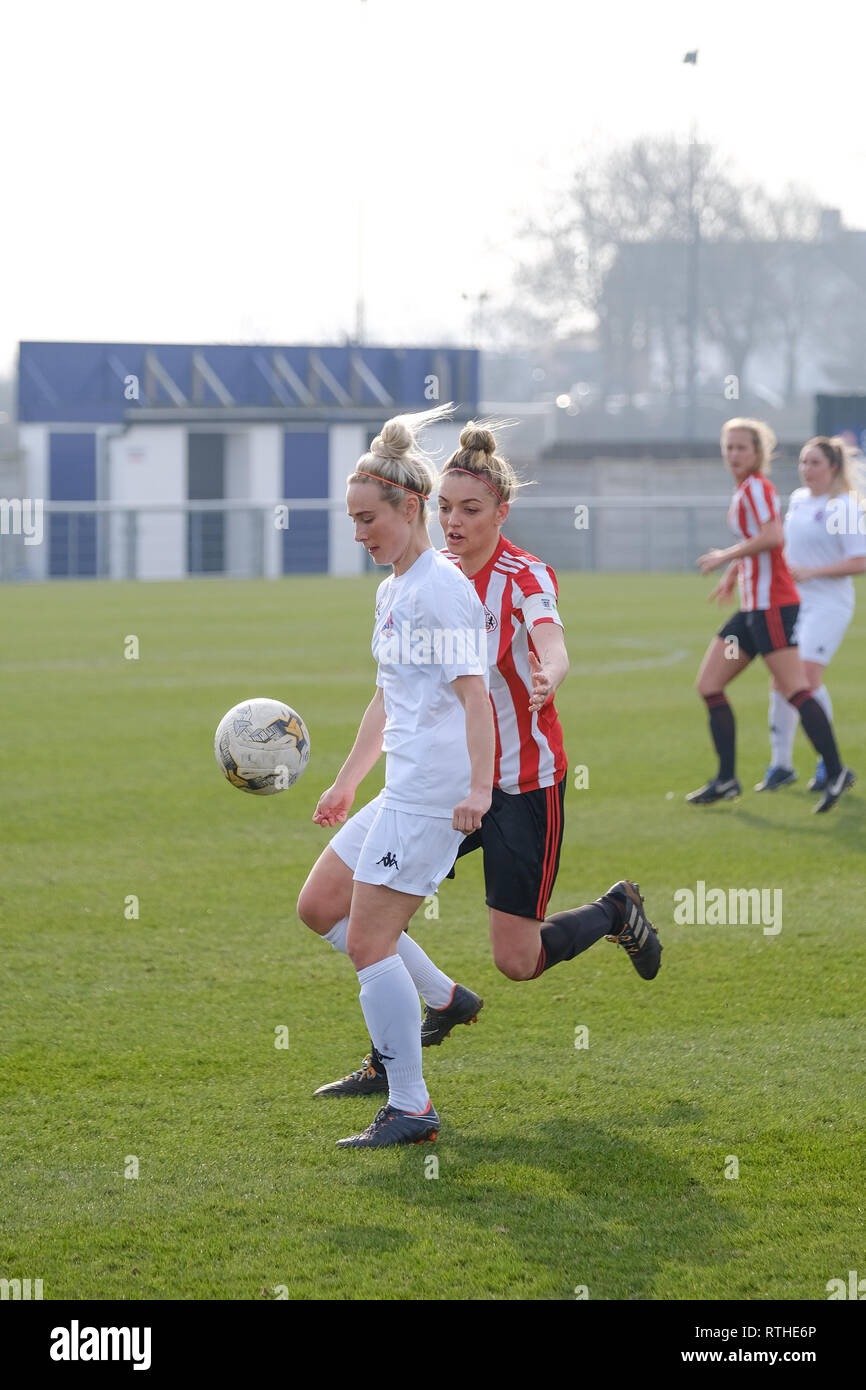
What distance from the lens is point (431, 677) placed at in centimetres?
418

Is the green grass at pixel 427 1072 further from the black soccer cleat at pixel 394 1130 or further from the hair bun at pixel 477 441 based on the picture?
the hair bun at pixel 477 441

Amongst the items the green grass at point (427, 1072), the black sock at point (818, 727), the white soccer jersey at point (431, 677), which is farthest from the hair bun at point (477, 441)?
the black sock at point (818, 727)

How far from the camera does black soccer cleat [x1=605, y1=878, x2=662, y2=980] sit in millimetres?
5387

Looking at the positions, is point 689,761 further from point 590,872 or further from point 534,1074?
point 534,1074

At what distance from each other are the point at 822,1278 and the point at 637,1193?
1.99 feet

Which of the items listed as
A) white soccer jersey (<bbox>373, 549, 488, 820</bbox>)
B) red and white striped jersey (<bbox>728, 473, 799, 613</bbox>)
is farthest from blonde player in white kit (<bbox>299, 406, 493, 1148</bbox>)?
red and white striped jersey (<bbox>728, 473, 799, 613</bbox>)

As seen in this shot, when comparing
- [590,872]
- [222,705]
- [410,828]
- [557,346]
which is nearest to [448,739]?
[410,828]

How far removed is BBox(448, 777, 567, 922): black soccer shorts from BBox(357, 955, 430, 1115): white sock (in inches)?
20.0

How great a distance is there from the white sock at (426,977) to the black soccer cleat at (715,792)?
4.67 meters

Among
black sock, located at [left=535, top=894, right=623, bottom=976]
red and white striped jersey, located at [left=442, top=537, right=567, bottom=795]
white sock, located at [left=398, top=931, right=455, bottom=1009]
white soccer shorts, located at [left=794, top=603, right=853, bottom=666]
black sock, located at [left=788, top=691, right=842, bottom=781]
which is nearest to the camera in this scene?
red and white striped jersey, located at [left=442, top=537, right=567, bottom=795]

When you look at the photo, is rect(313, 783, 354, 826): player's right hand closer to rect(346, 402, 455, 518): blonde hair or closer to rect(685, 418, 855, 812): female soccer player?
rect(346, 402, 455, 518): blonde hair

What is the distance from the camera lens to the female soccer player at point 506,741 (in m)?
4.62

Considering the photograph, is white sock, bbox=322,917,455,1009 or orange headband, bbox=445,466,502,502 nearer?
orange headband, bbox=445,466,502,502

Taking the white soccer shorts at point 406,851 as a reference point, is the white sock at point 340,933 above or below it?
below
